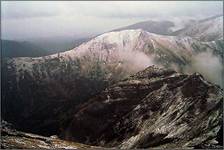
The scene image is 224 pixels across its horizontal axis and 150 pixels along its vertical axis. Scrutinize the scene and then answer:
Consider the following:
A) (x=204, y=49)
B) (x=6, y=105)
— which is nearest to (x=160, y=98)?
(x=204, y=49)

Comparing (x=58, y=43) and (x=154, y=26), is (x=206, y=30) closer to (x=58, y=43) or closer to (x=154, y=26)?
(x=154, y=26)

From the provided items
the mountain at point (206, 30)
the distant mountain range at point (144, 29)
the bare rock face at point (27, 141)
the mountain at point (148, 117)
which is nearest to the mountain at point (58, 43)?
the distant mountain range at point (144, 29)

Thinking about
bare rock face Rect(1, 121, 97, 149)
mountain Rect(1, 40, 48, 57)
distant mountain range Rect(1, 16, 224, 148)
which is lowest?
bare rock face Rect(1, 121, 97, 149)

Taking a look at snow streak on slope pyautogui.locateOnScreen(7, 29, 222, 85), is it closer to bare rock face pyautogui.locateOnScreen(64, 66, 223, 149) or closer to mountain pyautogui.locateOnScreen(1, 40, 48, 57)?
mountain pyautogui.locateOnScreen(1, 40, 48, 57)

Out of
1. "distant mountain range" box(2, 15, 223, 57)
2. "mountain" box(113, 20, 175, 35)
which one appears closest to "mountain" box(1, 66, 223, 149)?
"mountain" box(113, 20, 175, 35)

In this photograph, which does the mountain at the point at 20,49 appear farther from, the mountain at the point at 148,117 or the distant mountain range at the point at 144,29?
the mountain at the point at 148,117
